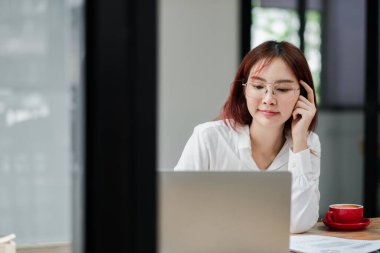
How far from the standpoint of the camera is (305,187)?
1.67 m

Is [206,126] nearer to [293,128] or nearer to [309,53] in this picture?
[293,128]

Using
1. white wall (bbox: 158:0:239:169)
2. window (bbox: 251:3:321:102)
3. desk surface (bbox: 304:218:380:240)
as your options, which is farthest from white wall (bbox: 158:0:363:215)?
desk surface (bbox: 304:218:380:240)

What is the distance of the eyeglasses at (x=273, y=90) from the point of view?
177 cm

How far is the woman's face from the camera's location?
1.77m

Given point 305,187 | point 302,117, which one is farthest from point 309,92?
point 305,187

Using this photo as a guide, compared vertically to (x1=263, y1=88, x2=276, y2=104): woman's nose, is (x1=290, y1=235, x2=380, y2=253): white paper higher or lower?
lower

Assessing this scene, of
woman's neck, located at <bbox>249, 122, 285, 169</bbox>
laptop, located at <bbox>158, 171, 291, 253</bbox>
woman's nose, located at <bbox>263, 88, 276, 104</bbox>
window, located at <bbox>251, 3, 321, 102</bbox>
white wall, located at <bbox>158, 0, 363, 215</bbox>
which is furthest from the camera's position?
window, located at <bbox>251, 3, 321, 102</bbox>

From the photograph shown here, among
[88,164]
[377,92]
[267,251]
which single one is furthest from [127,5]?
[377,92]

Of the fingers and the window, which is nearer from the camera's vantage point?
the fingers

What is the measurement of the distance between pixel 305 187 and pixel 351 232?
0.20m

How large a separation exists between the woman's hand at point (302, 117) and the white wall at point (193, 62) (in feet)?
5.60

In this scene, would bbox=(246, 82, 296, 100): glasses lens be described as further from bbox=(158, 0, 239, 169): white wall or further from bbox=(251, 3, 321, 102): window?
bbox=(251, 3, 321, 102): window

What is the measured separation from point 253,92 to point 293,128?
18 centimetres

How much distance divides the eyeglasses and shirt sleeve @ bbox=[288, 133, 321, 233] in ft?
0.62
